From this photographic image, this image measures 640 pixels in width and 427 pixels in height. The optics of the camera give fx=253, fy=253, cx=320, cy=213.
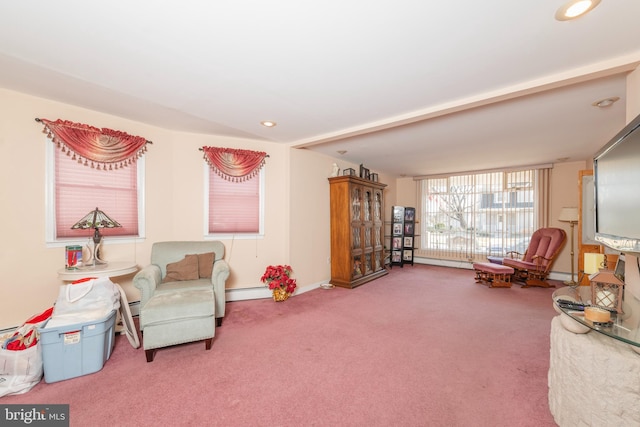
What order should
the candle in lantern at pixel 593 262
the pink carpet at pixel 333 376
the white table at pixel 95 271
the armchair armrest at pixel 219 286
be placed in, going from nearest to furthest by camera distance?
1. the pink carpet at pixel 333 376
2. the candle in lantern at pixel 593 262
3. the white table at pixel 95 271
4. the armchair armrest at pixel 219 286

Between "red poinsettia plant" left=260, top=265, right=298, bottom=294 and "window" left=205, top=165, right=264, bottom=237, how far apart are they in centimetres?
61

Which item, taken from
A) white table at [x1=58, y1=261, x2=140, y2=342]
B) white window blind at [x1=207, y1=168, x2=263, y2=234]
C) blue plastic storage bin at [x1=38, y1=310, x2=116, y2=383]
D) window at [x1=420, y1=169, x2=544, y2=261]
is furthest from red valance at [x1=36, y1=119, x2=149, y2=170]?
window at [x1=420, y1=169, x2=544, y2=261]

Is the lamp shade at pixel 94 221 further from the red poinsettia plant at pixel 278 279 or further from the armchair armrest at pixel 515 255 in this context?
the armchair armrest at pixel 515 255

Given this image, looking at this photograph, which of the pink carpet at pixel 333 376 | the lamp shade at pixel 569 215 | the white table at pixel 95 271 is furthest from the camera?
the lamp shade at pixel 569 215

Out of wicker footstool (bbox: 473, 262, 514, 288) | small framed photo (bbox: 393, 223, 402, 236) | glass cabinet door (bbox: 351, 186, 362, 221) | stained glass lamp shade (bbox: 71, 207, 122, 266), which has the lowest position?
wicker footstool (bbox: 473, 262, 514, 288)

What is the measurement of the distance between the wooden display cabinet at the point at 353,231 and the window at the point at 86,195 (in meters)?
2.85

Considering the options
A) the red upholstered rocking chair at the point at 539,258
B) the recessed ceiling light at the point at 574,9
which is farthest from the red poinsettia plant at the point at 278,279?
the red upholstered rocking chair at the point at 539,258

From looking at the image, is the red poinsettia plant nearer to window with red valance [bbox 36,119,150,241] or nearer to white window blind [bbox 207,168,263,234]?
white window blind [bbox 207,168,263,234]

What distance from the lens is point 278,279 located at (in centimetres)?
364

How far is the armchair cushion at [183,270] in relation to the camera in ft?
9.30

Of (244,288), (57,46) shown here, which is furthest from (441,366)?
(57,46)

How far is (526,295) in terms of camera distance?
158 inches

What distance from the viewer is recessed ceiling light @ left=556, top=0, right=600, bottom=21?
50.5 inches

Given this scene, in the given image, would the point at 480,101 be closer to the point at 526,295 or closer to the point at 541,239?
the point at 526,295
